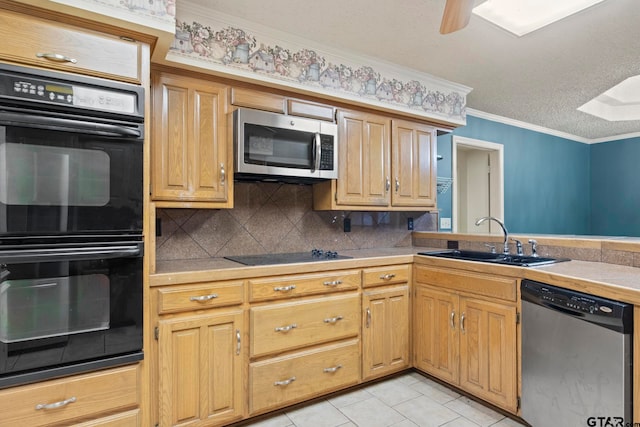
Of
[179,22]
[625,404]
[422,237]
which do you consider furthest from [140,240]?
[422,237]

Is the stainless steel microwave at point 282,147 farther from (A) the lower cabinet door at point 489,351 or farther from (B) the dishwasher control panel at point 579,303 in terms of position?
(B) the dishwasher control panel at point 579,303

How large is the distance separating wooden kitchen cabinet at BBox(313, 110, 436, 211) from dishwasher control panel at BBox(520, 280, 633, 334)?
1271 millimetres

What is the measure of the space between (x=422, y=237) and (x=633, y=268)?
1.65 m

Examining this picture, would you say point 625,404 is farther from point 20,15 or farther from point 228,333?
point 20,15

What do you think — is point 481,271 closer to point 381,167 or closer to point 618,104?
point 381,167

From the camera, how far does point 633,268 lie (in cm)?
198

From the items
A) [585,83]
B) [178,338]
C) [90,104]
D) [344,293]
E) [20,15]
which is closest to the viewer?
[20,15]

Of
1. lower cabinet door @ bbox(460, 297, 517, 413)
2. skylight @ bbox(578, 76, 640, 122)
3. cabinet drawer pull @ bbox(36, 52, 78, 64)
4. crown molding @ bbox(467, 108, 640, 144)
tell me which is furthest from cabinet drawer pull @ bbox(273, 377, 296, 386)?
skylight @ bbox(578, 76, 640, 122)

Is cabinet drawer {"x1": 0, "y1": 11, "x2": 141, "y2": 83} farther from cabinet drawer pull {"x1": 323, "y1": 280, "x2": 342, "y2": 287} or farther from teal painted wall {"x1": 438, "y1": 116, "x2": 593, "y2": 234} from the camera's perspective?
teal painted wall {"x1": 438, "y1": 116, "x2": 593, "y2": 234}

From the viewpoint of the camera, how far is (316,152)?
250cm

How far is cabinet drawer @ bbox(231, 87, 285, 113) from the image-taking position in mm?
2285

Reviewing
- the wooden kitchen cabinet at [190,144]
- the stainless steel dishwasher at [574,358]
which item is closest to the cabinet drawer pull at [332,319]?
the wooden kitchen cabinet at [190,144]

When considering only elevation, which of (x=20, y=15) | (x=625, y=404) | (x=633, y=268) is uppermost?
(x=20, y=15)

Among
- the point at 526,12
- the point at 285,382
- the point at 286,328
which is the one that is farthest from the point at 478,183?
the point at 285,382
